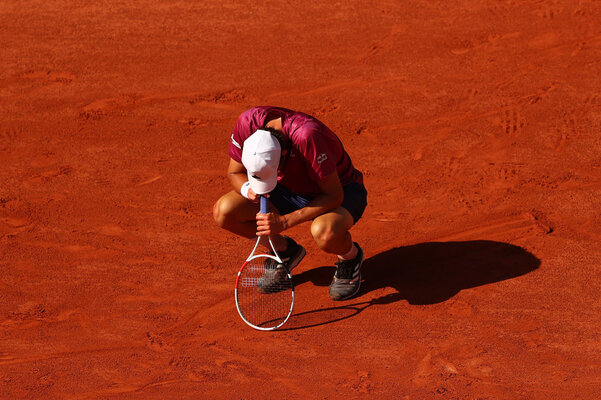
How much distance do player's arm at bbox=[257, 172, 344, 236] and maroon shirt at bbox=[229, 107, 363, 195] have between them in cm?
12

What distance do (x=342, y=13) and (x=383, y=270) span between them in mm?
4872

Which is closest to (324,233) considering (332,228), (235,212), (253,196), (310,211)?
(332,228)

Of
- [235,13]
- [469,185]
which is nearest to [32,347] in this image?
[469,185]

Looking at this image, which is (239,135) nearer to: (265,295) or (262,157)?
(262,157)

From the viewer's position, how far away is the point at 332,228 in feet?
20.6

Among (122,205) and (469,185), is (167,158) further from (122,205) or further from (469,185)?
(469,185)

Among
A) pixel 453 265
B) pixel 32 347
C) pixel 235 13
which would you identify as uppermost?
pixel 235 13

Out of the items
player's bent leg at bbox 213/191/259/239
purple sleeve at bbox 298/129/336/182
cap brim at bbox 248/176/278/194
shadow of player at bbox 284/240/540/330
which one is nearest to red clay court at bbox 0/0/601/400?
shadow of player at bbox 284/240/540/330

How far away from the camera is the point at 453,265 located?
7078 millimetres

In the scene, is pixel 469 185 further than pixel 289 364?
Yes

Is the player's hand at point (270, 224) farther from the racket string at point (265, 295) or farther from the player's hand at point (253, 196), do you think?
the racket string at point (265, 295)

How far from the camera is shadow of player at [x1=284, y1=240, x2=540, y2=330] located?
265 inches

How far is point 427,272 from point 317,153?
1.65 metres

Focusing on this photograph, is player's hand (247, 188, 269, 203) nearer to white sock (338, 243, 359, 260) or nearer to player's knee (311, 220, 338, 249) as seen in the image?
player's knee (311, 220, 338, 249)
